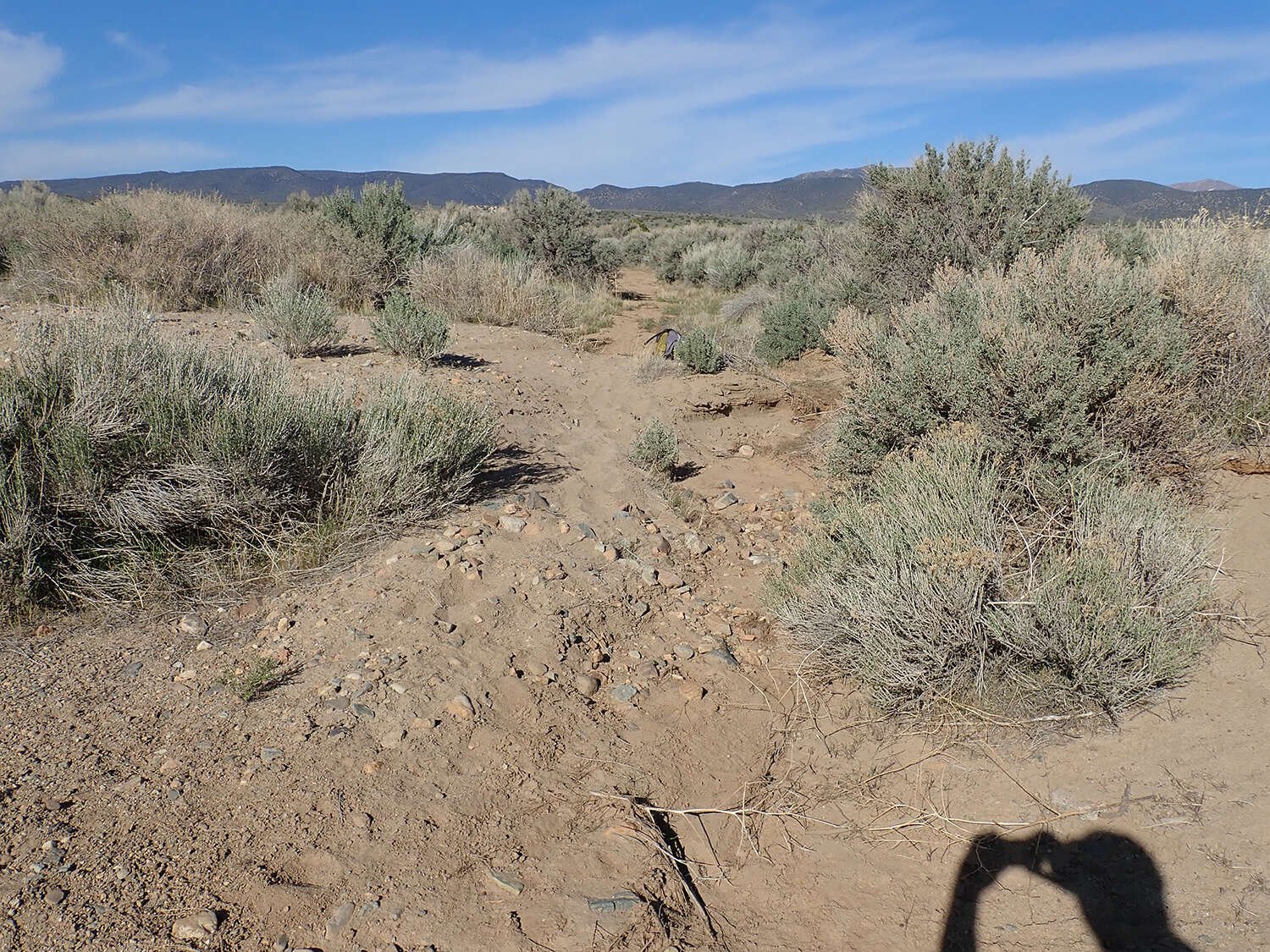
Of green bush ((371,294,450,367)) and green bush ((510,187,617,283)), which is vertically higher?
green bush ((510,187,617,283))

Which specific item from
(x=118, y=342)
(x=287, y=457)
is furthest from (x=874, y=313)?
(x=118, y=342)

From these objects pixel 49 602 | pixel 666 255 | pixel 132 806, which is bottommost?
pixel 132 806

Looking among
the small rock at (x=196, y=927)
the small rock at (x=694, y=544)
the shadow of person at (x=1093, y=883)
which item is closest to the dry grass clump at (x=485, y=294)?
the small rock at (x=694, y=544)

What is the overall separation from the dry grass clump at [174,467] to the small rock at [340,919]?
198 centimetres

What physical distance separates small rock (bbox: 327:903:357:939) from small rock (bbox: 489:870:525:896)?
39 cm

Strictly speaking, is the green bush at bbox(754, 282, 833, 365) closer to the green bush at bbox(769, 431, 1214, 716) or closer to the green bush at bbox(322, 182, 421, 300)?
the green bush at bbox(322, 182, 421, 300)

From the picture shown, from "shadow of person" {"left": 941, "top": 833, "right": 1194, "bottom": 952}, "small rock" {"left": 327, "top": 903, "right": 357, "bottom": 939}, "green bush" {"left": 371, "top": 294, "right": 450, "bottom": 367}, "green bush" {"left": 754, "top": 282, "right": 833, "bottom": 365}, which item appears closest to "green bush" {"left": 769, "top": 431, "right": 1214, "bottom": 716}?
"shadow of person" {"left": 941, "top": 833, "right": 1194, "bottom": 952}

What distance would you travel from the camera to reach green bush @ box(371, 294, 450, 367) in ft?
22.6

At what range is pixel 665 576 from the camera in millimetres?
4395

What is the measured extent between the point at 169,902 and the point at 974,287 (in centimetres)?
544

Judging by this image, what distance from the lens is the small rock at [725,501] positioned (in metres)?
5.59

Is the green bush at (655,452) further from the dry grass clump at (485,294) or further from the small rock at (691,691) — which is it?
the dry grass clump at (485,294)

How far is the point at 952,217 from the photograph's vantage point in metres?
8.10

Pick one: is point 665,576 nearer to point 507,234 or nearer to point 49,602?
point 49,602
